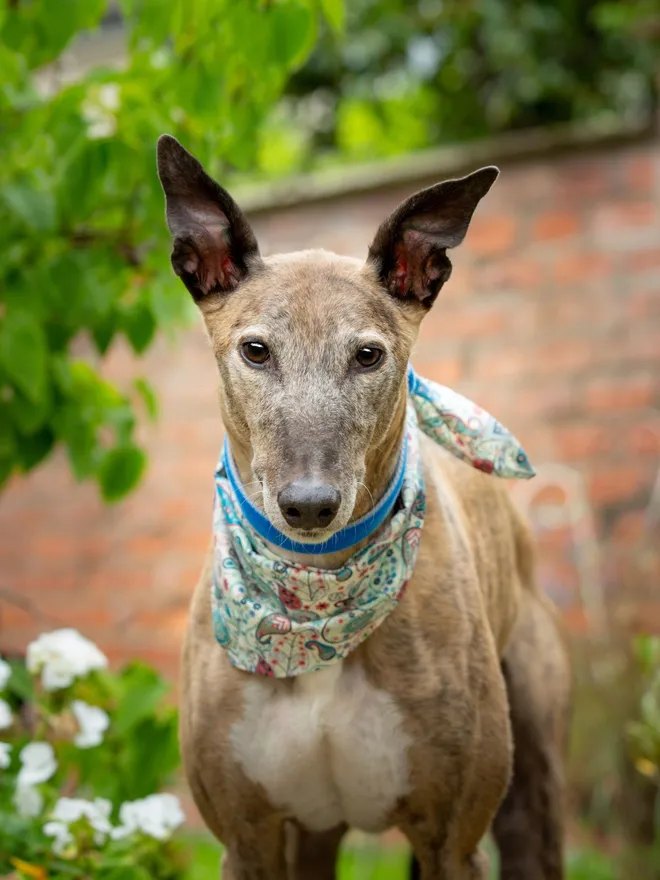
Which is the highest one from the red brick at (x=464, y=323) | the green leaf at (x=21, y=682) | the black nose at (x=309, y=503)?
the black nose at (x=309, y=503)

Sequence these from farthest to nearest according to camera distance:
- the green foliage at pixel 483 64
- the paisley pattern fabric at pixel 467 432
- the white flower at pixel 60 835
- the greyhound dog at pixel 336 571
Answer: the green foliage at pixel 483 64 < the white flower at pixel 60 835 < the paisley pattern fabric at pixel 467 432 < the greyhound dog at pixel 336 571

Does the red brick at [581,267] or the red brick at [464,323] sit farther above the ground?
the red brick at [581,267]

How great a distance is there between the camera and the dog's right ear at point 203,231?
2326 millimetres

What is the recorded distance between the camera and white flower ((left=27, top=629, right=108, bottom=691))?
2.98 meters

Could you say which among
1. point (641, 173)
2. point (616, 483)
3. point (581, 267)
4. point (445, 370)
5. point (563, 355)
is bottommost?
point (616, 483)

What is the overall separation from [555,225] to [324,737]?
3.34 m

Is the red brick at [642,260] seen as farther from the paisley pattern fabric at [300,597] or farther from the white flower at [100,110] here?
the paisley pattern fabric at [300,597]

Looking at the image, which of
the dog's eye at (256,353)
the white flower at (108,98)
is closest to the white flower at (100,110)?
the white flower at (108,98)

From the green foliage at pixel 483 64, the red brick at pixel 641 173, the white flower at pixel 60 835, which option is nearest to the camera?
the white flower at pixel 60 835

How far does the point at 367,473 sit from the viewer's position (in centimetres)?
240

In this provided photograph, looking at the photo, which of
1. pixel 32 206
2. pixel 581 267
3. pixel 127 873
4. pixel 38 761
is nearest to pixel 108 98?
pixel 32 206

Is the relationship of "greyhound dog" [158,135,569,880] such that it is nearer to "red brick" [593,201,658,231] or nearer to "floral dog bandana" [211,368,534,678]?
"floral dog bandana" [211,368,534,678]

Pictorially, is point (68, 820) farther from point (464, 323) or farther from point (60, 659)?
point (464, 323)

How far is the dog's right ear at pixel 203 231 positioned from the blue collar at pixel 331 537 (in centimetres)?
38
